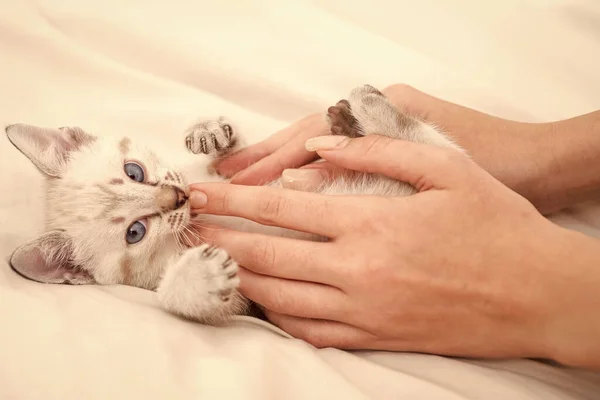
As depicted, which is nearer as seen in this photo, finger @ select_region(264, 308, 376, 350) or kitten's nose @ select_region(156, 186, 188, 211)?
finger @ select_region(264, 308, 376, 350)

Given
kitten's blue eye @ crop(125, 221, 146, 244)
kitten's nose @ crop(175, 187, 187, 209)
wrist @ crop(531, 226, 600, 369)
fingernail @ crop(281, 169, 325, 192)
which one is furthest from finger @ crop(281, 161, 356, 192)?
wrist @ crop(531, 226, 600, 369)

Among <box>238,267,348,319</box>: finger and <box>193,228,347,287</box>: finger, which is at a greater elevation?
<box>193,228,347,287</box>: finger

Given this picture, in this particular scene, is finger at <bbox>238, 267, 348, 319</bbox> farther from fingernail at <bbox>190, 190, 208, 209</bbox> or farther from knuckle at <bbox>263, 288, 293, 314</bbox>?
fingernail at <bbox>190, 190, 208, 209</bbox>

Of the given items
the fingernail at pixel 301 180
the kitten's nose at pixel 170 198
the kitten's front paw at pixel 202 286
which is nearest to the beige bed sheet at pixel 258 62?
the kitten's front paw at pixel 202 286

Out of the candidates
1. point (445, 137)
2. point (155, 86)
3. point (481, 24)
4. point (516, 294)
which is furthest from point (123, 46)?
point (516, 294)

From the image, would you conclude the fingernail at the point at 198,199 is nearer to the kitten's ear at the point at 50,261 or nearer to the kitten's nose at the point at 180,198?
the kitten's nose at the point at 180,198

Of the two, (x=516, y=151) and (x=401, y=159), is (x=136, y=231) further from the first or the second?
(x=516, y=151)

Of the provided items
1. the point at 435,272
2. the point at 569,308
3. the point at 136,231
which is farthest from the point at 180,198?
the point at 569,308
